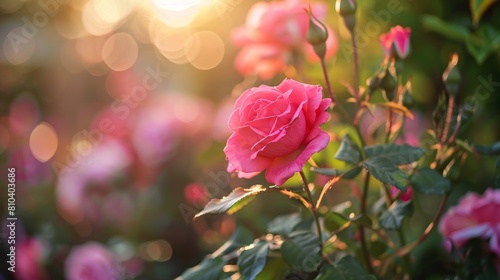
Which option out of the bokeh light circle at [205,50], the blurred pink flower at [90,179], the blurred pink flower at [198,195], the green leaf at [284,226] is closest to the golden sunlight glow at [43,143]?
the blurred pink flower at [90,179]

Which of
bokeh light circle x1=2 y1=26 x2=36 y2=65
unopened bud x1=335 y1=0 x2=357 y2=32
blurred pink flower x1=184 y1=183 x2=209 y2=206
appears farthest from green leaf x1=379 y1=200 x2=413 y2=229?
bokeh light circle x1=2 y1=26 x2=36 y2=65

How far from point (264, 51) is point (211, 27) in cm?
126

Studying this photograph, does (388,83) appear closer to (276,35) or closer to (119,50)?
(276,35)

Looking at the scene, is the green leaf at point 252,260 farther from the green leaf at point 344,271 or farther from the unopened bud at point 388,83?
the unopened bud at point 388,83

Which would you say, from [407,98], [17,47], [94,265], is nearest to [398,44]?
[407,98]

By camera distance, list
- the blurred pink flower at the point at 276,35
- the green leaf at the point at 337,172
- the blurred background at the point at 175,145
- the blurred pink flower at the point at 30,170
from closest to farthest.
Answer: the green leaf at the point at 337,172, the blurred pink flower at the point at 276,35, the blurred background at the point at 175,145, the blurred pink flower at the point at 30,170

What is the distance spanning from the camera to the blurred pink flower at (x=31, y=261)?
166cm

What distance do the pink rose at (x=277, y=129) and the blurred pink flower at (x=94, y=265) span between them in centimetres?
89

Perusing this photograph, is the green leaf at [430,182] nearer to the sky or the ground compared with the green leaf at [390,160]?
nearer to the ground

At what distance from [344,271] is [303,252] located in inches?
1.9

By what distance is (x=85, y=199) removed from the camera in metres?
1.76

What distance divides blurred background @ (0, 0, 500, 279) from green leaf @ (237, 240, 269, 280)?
0.26 meters

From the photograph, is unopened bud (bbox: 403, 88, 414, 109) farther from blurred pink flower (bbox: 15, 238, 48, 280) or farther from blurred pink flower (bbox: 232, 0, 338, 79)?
blurred pink flower (bbox: 15, 238, 48, 280)

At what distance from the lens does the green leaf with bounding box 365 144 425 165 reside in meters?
0.76
